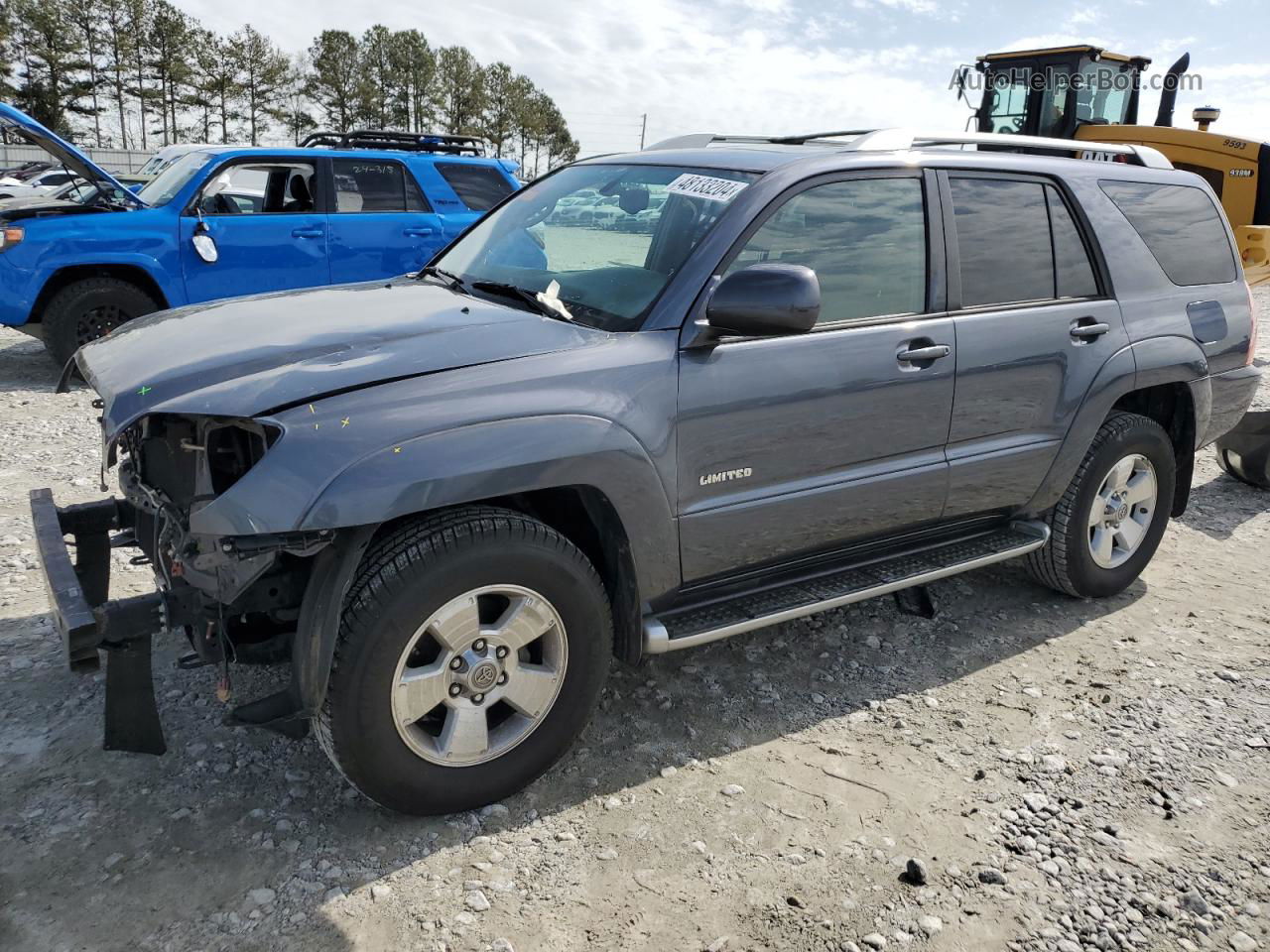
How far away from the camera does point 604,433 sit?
272cm

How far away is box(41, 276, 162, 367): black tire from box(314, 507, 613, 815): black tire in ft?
20.2

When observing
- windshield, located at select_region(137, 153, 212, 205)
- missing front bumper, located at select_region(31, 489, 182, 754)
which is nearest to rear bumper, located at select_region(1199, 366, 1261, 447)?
missing front bumper, located at select_region(31, 489, 182, 754)

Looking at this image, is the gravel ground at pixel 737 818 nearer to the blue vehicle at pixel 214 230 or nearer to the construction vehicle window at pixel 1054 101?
the blue vehicle at pixel 214 230

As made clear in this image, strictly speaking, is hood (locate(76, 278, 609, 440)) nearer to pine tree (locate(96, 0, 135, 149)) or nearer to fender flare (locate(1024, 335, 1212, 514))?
fender flare (locate(1024, 335, 1212, 514))

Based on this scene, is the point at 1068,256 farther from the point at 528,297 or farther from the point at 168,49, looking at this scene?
the point at 168,49

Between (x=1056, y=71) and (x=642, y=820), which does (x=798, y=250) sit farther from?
(x=1056, y=71)

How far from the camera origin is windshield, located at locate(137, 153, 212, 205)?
779 centimetres

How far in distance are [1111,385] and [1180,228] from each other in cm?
95

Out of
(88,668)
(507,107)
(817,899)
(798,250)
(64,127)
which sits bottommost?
(817,899)

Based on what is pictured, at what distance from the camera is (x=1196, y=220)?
4.45 m

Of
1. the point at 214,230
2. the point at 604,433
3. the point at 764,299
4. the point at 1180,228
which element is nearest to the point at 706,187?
the point at 764,299

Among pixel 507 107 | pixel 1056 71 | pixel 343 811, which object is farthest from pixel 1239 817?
pixel 507 107

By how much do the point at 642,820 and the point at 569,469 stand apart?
3.45ft

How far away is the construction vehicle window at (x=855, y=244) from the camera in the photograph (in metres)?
3.19
